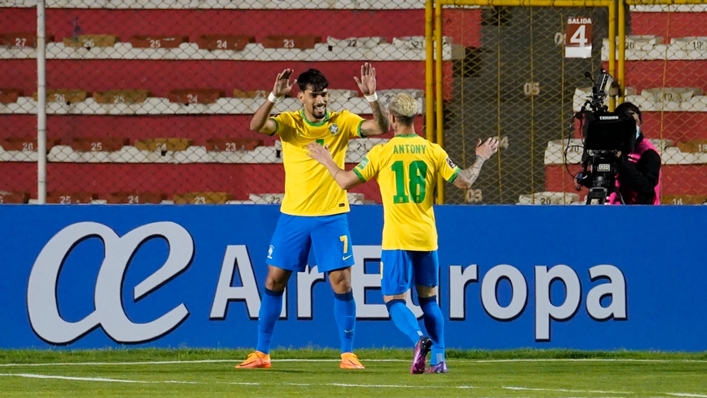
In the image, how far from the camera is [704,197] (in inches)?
445

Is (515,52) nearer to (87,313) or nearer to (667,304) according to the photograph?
(667,304)

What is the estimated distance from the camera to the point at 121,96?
13039mm

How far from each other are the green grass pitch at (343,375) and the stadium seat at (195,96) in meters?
4.59

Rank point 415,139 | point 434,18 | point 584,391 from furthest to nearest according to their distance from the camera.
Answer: point 434,18, point 415,139, point 584,391

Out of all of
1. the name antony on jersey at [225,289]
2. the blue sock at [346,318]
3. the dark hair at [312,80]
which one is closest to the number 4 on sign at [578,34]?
the name antony on jersey at [225,289]

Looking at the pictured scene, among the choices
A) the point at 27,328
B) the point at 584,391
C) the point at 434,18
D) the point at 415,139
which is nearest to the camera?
the point at 584,391

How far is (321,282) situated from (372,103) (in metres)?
1.87

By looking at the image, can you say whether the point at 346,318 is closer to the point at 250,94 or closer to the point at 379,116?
the point at 379,116

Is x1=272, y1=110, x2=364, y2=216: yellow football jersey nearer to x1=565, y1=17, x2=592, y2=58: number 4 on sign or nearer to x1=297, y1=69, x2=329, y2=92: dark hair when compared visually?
x1=297, y1=69, x2=329, y2=92: dark hair

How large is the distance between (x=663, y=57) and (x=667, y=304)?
3849mm

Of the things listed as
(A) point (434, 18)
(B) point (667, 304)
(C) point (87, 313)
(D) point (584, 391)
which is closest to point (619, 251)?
(B) point (667, 304)

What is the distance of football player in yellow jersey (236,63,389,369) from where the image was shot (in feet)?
25.5

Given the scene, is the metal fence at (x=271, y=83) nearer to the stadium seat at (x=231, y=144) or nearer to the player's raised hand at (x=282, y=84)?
the stadium seat at (x=231, y=144)

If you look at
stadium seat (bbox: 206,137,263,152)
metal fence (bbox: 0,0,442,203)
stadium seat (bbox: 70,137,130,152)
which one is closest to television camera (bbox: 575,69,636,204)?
metal fence (bbox: 0,0,442,203)
